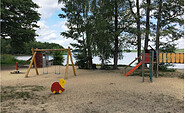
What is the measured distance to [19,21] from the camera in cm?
1836

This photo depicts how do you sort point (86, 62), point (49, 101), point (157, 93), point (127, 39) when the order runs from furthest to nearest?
point (86, 62) < point (127, 39) < point (157, 93) < point (49, 101)

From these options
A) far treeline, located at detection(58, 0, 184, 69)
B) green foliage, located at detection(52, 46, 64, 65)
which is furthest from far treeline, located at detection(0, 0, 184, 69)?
green foliage, located at detection(52, 46, 64, 65)

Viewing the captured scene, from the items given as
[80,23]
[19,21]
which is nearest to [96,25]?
[80,23]

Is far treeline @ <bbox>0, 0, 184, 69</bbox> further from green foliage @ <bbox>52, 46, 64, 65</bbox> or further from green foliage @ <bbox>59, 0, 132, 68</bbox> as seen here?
green foliage @ <bbox>52, 46, 64, 65</bbox>

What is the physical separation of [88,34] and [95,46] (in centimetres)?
129

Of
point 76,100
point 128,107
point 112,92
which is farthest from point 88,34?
point 128,107

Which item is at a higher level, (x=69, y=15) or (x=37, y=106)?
(x=69, y=15)

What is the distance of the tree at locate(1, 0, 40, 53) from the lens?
17.2 m

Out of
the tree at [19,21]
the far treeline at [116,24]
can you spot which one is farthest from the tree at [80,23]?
the tree at [19,21]

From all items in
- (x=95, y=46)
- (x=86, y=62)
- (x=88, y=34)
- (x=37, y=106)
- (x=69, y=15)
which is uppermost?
(x=69, y=15)

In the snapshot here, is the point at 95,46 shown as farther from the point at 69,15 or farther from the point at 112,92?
the point at 112,92

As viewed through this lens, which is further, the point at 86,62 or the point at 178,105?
the point at 86,62

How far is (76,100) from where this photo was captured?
5.72 metres

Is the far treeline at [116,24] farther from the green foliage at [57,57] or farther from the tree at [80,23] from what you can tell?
the green foliage at [57,57]
